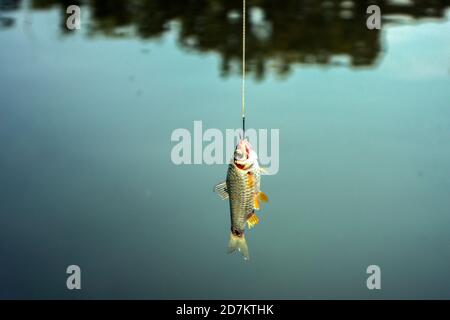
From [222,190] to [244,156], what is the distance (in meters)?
0.21

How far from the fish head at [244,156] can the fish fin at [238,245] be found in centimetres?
33

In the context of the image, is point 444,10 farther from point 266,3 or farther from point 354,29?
point 266,3

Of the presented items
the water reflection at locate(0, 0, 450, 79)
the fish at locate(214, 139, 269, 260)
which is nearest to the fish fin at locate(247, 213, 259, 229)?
the fish at locate(214, 139, 269, 260)

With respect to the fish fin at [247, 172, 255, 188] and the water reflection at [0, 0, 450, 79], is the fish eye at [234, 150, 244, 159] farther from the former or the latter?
the water reflection at [0, 0, 450, 79]

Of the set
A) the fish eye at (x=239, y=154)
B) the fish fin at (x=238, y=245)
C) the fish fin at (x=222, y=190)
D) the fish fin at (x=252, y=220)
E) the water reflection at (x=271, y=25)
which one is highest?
the water reflection at (x=271, y=25)

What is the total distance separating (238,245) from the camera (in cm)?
291

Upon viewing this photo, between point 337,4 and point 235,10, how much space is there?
821mm

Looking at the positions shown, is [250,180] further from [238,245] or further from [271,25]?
[271,25]

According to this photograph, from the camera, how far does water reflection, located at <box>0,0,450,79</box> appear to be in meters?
5.85

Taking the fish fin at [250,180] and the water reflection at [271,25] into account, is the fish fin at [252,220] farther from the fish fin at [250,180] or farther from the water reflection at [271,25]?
the water reflection at [271,25]

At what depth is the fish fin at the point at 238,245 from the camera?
2.89m

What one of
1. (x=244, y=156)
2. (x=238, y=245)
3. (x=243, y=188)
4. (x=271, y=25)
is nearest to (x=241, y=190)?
(x=243, y=188)

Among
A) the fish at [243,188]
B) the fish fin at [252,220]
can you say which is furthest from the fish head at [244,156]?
the fish fin at [252,220]

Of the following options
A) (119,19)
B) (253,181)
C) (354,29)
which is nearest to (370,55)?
(354,29)
